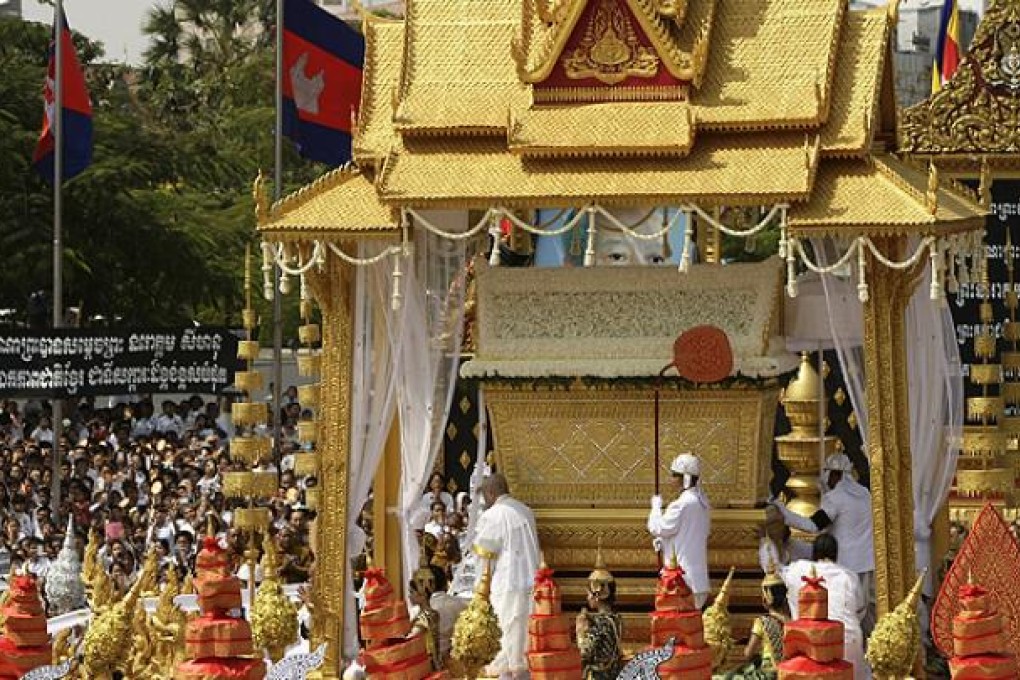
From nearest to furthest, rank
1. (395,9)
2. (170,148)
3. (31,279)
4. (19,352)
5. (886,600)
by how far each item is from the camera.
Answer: (886,600), (19,352), (31,279), (170,148), (395,9)

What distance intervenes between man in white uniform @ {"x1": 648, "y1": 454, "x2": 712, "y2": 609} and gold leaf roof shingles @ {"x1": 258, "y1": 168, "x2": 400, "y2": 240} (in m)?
2.74

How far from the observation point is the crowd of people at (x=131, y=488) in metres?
23.5

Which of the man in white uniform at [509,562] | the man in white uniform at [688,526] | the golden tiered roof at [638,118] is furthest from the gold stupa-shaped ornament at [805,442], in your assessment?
the man in white uniform at [509,562]

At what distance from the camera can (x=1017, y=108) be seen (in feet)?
84.0

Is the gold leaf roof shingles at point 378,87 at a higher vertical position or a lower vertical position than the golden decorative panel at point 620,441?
higher

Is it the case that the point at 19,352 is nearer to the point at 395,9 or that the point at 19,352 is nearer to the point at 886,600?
the point at 886,600

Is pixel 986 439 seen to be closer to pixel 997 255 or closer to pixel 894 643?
pixel 894 643

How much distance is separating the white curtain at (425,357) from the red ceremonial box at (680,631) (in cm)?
473

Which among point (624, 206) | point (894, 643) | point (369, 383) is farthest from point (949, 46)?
point (894, 643)

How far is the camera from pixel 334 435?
60.2 feet

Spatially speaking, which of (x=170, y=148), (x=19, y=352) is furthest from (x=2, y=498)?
(x=170, y=148)

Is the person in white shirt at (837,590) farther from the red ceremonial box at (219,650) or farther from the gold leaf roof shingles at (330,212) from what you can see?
the red ceremonial box at (219,650)

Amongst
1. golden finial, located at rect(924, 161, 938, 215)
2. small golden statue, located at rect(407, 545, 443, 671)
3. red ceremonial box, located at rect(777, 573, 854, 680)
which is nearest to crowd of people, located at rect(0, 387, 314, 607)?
small golden statue, located at rect(407, 545, 443, 671)

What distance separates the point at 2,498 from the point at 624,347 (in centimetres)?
1106
